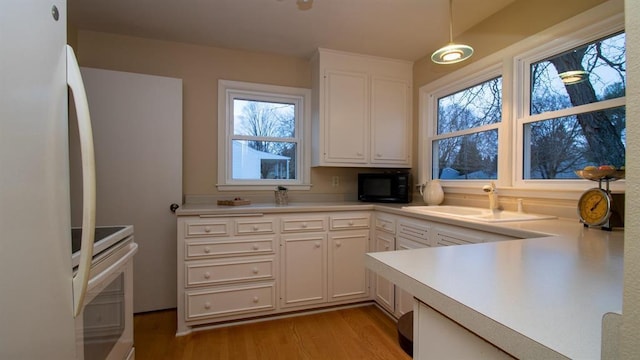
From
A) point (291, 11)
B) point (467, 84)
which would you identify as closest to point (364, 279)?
point (467, 84)

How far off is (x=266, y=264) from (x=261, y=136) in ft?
4.29

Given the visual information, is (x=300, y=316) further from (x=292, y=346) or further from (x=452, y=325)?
(x=452, y=325)

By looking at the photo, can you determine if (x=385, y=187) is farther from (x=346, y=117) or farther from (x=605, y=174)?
(x=605, y=174)

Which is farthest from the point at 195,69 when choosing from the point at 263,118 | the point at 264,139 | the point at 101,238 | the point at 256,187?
the point at 101,238

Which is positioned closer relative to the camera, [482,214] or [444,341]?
[444,341]

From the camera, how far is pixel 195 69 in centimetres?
274

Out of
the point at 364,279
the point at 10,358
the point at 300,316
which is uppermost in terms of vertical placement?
the point at 10,358

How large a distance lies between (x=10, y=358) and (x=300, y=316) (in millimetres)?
Result: 2116

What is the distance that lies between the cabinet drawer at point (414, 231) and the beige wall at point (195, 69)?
175 cm

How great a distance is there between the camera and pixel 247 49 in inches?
112

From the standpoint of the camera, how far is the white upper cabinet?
2.79 meters

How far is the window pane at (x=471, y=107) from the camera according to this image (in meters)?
2.29

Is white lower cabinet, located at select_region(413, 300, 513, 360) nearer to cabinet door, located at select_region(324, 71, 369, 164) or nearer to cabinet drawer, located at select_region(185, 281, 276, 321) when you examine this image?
cabinet drawer, located at select_region(185, 281, 276, 321)

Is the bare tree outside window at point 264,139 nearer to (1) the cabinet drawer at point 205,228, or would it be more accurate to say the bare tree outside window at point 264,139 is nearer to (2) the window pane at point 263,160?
(2) the window pane at point 263,160
